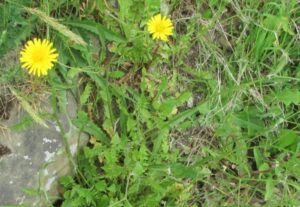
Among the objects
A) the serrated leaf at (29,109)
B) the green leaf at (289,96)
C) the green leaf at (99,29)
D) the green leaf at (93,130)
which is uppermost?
the green leaf at (99,29)

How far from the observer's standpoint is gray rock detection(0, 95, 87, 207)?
2.18 meters

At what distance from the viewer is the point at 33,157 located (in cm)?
223

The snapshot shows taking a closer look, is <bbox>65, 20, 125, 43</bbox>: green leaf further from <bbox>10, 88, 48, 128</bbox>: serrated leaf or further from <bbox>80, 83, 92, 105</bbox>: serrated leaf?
<bbox>10, 88, 48, 128</bbox>: serrated leaf

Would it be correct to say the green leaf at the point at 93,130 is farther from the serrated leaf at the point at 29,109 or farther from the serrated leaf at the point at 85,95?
the serrated leaf at the point at 29,109

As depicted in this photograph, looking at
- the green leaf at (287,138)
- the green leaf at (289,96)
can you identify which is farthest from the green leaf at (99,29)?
the green leaf at (287,138)

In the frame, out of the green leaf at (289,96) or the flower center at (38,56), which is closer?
the flower center at (38,56)

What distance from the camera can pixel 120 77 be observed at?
2.45 metres

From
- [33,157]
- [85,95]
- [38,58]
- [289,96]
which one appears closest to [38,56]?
[38,58]

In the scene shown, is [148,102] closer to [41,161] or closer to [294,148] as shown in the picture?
[41,161]

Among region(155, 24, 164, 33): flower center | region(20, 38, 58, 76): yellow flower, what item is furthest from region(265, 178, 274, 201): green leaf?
region(20, 38, 58, 76): yellow flower

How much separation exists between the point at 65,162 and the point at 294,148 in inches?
47.3

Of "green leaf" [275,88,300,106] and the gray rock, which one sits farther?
"green leaf" [275,88,300,106]

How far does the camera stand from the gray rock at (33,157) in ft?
7.14

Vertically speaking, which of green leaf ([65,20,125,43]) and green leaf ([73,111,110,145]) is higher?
green leaf ([65,20,125,43])
